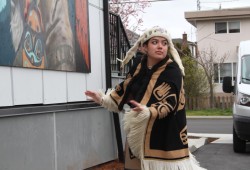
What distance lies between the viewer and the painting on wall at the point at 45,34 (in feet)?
14.6

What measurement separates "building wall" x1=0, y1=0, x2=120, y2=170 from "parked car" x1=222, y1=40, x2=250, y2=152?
94.3 inches

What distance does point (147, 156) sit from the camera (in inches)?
124

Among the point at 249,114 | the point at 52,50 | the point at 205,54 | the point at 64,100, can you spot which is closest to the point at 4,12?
the point at 52,50

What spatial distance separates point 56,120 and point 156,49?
2346 mm

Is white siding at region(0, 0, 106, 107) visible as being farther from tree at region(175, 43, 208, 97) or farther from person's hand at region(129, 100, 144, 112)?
tree at region(175, 43, 208, 97)

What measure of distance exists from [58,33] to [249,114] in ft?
12.9

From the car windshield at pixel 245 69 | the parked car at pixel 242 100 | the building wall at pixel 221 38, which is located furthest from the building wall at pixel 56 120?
the building wall at pixel 221 38

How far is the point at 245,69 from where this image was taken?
8.80 m

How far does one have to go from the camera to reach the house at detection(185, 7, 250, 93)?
2789 cm

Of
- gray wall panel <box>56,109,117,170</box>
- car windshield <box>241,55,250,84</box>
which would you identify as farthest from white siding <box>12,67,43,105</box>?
car windshield <box>241,55,250,84</box>

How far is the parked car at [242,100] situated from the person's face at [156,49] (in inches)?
193

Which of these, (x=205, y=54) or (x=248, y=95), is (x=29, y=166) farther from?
(x=205, y=54)

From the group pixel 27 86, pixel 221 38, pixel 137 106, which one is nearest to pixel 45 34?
pixel 27 86

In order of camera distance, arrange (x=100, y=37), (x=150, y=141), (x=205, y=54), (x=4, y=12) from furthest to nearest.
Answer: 1. (x=205, y=54)
2. (x=100, y=37)
3. (x=4, y=12)
4. (x=150, y=141)
